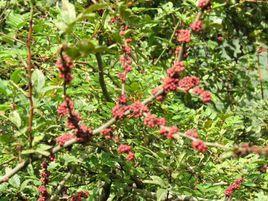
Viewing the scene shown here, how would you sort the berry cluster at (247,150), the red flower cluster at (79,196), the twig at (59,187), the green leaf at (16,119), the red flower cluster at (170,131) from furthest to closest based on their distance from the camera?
the red flower cluster at (79,196) → the twig at (59,187) → the green leaf at (16,119) → the red flower cluster at (170,131) → the berry cluster at (247,150)

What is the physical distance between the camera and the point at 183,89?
183 cm

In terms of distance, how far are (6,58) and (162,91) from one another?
1.64 metres

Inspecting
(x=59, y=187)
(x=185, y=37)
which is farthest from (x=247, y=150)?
(x=59, y=187)

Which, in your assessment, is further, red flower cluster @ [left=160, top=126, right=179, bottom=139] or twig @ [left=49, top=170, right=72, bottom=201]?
twig @ [left=49, top=170, right=72, bottom=201]

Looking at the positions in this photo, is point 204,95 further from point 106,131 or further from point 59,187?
point 59,187

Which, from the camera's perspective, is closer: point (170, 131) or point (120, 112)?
point (170, 131)

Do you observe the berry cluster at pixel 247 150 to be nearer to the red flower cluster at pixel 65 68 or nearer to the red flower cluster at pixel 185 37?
the red flower cluster at pixel 185 37

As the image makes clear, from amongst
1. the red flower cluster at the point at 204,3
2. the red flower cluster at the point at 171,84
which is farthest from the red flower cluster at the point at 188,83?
the red flower cluster at the point at 204,3

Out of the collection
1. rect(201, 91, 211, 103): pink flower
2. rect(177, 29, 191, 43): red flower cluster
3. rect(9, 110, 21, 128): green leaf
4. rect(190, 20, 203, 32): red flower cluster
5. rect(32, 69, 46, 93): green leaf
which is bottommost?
rect(9, 110, 21, 128): green leaf

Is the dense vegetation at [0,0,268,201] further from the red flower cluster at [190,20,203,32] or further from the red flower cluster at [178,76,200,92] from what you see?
the red flower cluster at [178,76,200,92]

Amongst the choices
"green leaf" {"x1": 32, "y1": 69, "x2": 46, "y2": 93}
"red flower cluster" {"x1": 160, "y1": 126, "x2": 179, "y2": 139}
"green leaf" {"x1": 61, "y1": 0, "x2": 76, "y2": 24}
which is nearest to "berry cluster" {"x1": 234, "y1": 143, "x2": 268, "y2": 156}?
"red flower cluster" {"x1": 160, "y1": 126, "x2": 179, "y2": 139}

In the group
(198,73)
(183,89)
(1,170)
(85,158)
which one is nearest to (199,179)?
(85,158)

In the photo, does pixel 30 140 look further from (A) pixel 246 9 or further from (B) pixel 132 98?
(A) pixel 246 9

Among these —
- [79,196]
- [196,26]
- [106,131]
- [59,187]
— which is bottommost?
[79,196]
